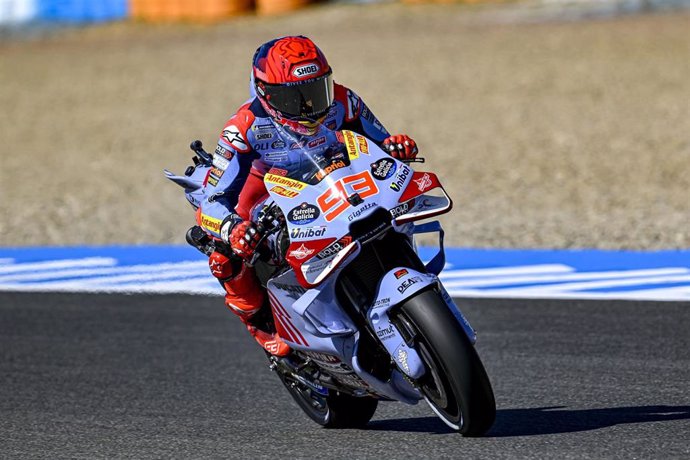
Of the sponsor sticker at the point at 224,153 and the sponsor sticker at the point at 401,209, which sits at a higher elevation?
the sponsor sticker at the point at 401,209

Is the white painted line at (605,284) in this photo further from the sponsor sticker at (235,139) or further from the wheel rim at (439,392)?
the wheel rim at (439,392)

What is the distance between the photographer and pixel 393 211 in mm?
5230

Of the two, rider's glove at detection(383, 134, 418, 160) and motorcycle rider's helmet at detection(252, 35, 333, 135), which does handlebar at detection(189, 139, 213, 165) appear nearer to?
motorcycle rider's helmet at detection(252, 35, 333, 135)

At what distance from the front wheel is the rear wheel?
903 millimetres

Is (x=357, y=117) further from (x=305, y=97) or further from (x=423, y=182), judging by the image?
(x=423, y=182)

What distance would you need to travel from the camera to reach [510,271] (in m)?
10.4

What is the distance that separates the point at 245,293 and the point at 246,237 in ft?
2.38

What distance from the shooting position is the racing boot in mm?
5957

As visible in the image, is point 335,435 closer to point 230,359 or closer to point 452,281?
point 230,359

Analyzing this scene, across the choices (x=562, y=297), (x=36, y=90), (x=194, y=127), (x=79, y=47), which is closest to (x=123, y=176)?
(x=194, y=127)

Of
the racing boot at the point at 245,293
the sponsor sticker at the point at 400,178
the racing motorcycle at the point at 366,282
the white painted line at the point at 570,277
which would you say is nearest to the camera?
the racing motorcycle at the point at 366,282

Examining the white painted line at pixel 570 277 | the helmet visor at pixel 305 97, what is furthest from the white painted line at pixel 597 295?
the helmet visor at pixel 305 97

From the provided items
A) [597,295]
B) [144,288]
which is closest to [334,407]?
[597,295]

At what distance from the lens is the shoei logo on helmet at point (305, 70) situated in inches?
222
